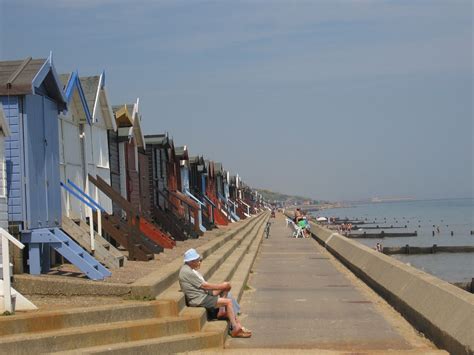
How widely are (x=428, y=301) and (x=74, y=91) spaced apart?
9403mm

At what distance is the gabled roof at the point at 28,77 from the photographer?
12781 millimetres

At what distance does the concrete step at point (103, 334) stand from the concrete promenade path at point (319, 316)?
2.26 ft

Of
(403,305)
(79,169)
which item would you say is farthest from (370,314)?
(79,169)

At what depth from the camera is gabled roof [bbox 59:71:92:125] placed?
53.0ft

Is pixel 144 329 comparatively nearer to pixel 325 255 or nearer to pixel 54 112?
pixel 54 112

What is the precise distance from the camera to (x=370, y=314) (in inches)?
523

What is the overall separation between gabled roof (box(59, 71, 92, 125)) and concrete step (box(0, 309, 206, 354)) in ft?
21.3

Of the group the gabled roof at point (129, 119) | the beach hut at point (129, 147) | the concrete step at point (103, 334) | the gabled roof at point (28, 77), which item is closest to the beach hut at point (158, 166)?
the beach hut at point (129, 147)

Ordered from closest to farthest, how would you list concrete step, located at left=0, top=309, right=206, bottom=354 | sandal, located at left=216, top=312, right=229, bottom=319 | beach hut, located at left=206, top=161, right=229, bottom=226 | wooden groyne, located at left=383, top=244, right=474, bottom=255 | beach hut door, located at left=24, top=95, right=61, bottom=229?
1. concrete step, located at left=0, top=309, right=206, bottom=354
2. sandal, located at left=216, top=312, right=229, bottom=319
3. beach hut door, located at left=24, top=95, right=61, bottom=229
4. beach hut, located at left=206, top=161, right=229, bottom=226
5. wooden groyne, located at left=383, top=244, right=474, bottom=255

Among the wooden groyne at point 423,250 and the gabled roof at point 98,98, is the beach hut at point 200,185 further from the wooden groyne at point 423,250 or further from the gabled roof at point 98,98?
the gabled roof at point 98,98

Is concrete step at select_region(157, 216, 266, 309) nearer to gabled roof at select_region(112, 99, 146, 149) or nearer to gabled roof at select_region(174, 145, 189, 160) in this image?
gabled roof at select_region(112, 99, 146, 149)

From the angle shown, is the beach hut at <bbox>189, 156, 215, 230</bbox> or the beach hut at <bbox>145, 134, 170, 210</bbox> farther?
the beach hut at <bbox>189, 156, 215, 230</bbox>

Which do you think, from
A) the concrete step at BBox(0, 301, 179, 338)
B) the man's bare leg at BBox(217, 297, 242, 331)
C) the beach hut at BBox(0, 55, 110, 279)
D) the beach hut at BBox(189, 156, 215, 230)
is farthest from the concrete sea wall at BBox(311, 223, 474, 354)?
the beach hut at BBox(189, 156, 215, 230)

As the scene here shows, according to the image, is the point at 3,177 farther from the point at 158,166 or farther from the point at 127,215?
the point at 158,166
